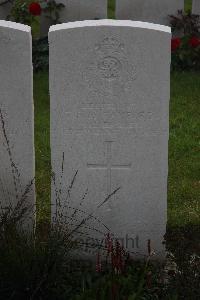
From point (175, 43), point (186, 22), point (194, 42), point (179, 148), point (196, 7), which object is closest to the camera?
point (179, 148)

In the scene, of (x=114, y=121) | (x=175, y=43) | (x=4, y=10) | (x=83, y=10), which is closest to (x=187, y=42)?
(x=175, y=43)

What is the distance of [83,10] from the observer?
948 centimetres

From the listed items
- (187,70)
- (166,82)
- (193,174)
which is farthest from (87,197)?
(187,70)

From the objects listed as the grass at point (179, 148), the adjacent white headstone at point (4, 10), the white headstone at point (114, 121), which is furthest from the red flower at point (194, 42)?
the white headstone at point (114, 121)

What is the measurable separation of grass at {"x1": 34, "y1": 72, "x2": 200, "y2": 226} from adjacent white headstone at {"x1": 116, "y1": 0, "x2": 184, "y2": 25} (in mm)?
868

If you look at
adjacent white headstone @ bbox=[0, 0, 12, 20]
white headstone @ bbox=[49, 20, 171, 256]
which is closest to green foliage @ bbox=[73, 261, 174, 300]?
white headstone @ bbox=[49, 20, 171, 256]

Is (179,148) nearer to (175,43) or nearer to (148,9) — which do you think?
(175,43)

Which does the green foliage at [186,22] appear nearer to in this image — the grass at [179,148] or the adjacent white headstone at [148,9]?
the adjacent white headstone at [148,9]

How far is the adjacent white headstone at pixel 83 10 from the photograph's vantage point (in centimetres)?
944

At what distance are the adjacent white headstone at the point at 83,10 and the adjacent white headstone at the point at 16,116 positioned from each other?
4.97 m

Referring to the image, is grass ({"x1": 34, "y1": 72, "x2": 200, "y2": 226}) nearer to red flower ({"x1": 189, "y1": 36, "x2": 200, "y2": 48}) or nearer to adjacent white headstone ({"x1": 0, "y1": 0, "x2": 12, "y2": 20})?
red flower ({"x1": 189, "y1": 36, "x2": 200, "y2": 48})

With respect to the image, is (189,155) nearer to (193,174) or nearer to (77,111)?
(193,174)

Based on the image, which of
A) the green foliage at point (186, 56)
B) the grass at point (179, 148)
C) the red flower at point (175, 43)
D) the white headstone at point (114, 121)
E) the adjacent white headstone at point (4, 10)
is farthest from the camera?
the adjacent white headstone at point (4, 10)

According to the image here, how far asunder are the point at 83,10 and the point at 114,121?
514 cm
